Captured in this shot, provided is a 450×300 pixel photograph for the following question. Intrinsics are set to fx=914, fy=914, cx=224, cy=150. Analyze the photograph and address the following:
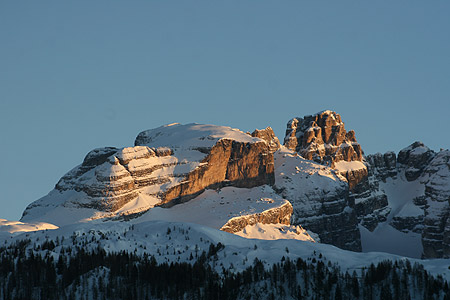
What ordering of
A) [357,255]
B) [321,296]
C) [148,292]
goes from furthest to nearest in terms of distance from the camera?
[357,255] → [148,292] → [321,296]

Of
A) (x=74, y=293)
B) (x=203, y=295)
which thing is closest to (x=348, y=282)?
(x=203, y=295)

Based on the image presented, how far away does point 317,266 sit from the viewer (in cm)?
17612

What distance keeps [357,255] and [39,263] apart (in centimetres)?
6536

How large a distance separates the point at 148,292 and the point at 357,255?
44925 millimetres

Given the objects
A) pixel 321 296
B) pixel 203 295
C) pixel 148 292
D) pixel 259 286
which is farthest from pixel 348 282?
pixel 148 292

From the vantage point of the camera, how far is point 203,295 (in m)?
172

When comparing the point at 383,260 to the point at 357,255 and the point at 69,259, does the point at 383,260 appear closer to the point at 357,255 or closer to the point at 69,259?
the point at 357,255

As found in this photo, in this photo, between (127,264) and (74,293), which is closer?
(74,293)

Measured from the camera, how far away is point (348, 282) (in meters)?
168

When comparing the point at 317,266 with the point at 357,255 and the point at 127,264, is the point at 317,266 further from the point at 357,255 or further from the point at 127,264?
the point at 127,264

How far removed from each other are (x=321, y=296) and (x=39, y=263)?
58.1 m

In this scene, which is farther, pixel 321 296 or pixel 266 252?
pixel 266 252

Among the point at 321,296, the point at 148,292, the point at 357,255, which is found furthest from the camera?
the point at 357,255

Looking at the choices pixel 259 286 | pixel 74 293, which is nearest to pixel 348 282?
pixel 259 286
